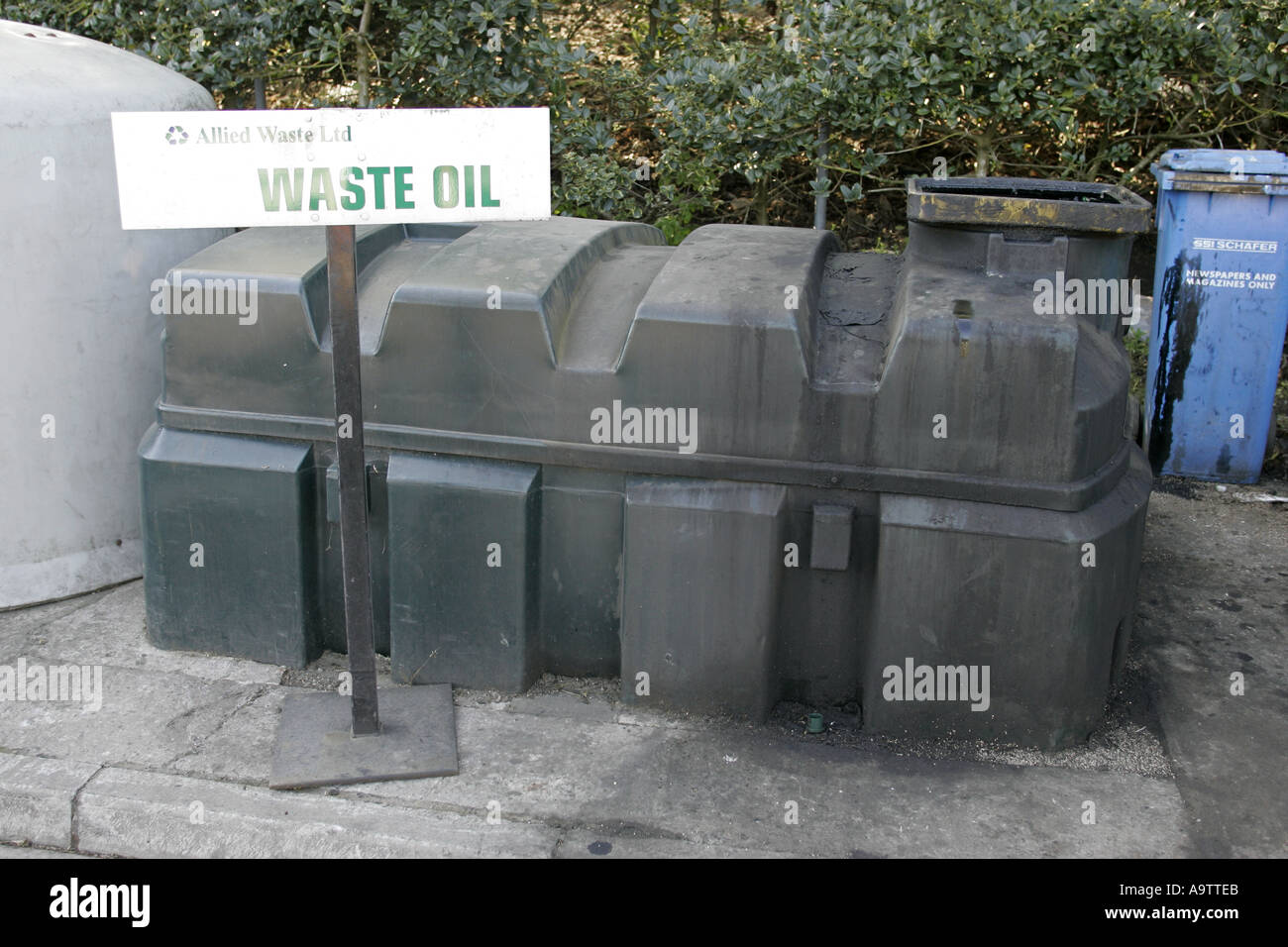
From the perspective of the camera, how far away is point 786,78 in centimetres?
559

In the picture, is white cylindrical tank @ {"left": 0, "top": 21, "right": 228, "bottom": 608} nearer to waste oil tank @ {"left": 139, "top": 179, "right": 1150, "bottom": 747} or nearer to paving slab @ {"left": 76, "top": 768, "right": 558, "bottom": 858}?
waste oil tank @ {"left": 139, "top": 179, "right": 1150, "bottom": 747}

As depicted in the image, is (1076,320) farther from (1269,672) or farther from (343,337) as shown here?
(343,337)

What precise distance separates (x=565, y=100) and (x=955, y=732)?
4.00m

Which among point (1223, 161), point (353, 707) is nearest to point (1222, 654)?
point (1223, 161)

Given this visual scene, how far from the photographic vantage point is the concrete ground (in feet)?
9.84

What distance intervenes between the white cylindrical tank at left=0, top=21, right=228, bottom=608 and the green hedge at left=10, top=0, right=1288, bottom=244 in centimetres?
Result: 186

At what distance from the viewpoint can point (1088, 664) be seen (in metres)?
3.26

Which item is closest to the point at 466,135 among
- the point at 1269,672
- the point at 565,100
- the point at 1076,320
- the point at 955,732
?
the point at 1076,320

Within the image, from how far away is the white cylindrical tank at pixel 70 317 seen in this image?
3.87 m
